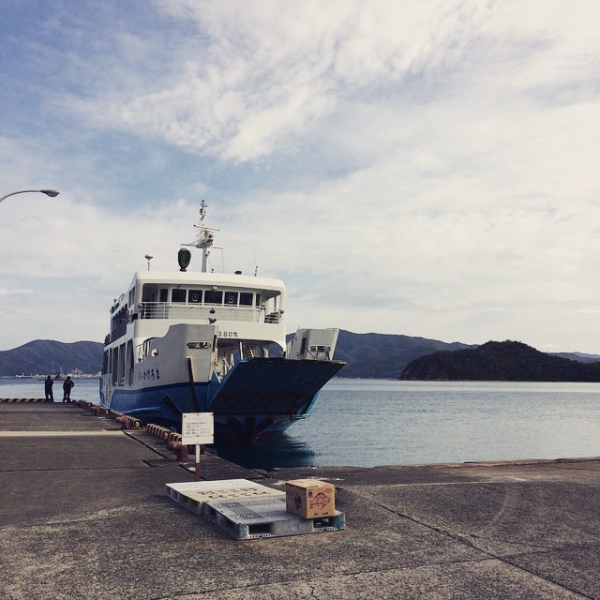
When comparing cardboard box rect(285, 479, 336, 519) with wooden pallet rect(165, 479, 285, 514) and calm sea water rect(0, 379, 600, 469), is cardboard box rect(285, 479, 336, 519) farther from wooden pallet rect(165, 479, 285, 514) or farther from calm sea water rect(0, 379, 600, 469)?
calm sea water rect(0, 379, 600, 469)

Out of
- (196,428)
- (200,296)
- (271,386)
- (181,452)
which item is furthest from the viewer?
(200,296)

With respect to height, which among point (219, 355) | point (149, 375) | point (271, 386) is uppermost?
point (219, 355)

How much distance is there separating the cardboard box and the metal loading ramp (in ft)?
0.28

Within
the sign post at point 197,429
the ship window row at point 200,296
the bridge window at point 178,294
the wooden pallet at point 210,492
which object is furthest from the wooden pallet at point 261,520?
the bridge window at point 178,294

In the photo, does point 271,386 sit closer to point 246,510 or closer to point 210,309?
point 210,309

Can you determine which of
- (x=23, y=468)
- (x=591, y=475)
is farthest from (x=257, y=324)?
(x=591, y=475)

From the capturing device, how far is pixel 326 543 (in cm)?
660

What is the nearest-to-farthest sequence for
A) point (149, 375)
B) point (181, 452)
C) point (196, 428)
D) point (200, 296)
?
point (196, 428)
point (181, 452)
point (149, 375)
point (200, 296)

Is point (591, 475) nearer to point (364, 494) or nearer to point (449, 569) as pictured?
point (364, 494)

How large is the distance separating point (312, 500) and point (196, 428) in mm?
3373

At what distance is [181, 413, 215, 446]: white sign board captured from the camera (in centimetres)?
973

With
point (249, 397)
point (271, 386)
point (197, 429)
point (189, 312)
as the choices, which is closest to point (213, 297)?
point (189, 312)

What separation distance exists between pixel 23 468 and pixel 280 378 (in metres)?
10.7

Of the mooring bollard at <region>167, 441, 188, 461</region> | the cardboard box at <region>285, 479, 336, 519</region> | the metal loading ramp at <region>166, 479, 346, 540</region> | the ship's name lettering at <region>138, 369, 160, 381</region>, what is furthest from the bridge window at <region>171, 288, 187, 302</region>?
the cardboard box at <region>285, 479, 336, 519</region>
